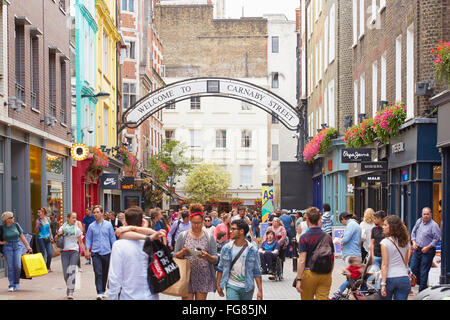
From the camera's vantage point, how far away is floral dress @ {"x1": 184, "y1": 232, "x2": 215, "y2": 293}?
1080 cm

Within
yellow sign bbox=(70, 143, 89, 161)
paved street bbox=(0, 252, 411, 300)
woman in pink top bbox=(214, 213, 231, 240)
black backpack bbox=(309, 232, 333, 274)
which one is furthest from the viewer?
yellow sign bbox=(70, 143, 89, 161)

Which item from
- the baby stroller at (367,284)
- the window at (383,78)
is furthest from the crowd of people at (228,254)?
the window at (383,78)

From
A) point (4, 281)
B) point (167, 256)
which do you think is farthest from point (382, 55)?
point (167, 256)

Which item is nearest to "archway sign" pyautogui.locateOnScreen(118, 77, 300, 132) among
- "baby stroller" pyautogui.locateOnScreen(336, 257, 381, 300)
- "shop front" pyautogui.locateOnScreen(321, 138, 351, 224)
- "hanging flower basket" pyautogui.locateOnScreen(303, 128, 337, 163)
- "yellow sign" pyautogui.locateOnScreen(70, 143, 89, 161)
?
"hanging flower basket" pyautogui.locateOnScreen(303, 128, 337, 163)

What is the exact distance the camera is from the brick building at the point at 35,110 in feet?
67.9

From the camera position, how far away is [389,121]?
21.5 meters

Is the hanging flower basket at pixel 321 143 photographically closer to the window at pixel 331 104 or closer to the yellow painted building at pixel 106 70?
the window at pixel 331 104

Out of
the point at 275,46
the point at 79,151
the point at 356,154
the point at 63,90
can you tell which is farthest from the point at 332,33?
the point at 275,46

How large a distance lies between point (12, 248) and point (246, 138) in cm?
5792

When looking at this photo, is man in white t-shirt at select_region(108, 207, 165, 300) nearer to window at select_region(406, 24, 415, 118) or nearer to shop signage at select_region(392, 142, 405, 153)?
window at select_region(406, 24, 415, 118)

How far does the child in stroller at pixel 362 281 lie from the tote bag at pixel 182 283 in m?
2.56

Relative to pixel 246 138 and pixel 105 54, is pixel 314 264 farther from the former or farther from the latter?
pixel 246 138

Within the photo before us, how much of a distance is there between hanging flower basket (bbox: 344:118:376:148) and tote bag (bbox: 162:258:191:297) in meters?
13.8

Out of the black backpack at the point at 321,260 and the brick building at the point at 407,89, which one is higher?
the brick building at the point at 407,89
